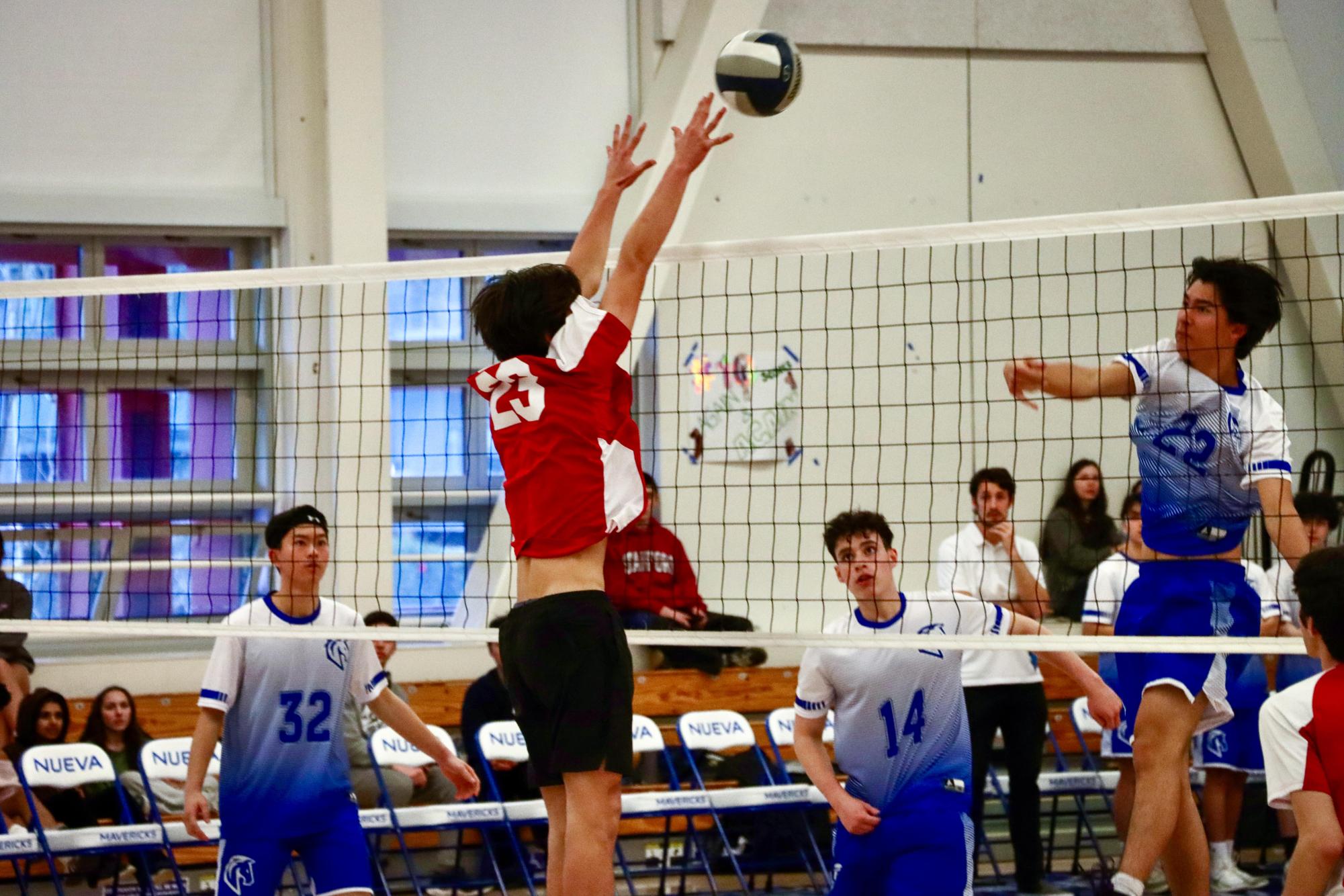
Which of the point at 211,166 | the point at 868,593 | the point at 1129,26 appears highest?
the point at 1129,26

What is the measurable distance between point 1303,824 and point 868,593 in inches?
87.0

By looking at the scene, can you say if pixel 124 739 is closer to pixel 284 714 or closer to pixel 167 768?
pixel 167 768

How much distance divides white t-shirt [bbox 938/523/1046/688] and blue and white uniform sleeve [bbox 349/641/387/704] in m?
2.41

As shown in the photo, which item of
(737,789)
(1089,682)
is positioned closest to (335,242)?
(737,789)

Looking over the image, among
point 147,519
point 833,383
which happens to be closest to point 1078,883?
point 833,383

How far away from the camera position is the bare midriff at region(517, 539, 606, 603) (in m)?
3.93

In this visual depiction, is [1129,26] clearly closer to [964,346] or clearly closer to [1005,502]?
[964,346]

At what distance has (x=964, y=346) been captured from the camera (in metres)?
10.5

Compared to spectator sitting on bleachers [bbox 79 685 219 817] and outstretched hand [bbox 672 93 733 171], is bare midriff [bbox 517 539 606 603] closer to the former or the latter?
outstretched hand [bbox 672 93 733 171]

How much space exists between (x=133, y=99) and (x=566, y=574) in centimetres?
657

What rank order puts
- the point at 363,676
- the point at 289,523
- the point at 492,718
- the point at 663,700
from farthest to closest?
1. the point at 663,700
2. the point at 492,718
3. the point at 363,676
4. the point at 289,523

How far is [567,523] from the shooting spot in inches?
155

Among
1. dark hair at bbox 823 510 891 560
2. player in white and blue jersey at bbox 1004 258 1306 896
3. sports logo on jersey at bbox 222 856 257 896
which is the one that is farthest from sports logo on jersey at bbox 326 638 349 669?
player in white and blue jersey at bbox 1004 258 1306 896

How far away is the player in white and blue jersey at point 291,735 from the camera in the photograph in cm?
543
